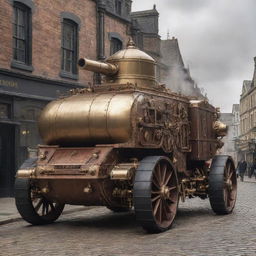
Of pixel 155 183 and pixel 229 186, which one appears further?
pixel 229 186

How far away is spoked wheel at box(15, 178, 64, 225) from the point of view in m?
8.48

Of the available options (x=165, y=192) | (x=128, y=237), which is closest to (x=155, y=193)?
(x=165, y=192)

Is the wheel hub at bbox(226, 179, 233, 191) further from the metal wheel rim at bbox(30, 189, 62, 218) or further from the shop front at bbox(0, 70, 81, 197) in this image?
the shop front at bbox(0, 70, 81, 197)

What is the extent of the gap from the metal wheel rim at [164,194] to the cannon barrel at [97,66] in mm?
2109

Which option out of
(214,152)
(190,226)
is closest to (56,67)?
(214,152)

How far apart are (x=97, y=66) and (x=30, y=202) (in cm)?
263

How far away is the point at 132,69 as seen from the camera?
9.52 meters

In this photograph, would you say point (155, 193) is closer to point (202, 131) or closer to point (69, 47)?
point (202, 131)

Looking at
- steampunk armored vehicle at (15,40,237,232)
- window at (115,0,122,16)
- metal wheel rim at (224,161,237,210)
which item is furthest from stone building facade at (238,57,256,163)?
steampunk armored vehicle at (15,40,237,232)

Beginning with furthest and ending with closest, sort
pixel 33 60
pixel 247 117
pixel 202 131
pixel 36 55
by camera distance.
→ pixel 247 117 → pixel 36 55 → pixel 33 60 → pixel 202 131

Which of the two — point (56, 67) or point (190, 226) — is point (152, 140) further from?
point (56, 67)

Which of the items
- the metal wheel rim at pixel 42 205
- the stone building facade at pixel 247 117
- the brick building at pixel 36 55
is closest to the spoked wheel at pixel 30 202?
the metal wheel rim at pixel 42 205

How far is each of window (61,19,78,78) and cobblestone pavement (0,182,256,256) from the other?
7.63 meters

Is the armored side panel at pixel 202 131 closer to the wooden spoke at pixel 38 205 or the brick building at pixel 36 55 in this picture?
the wooden spoke at pixel 38 205
